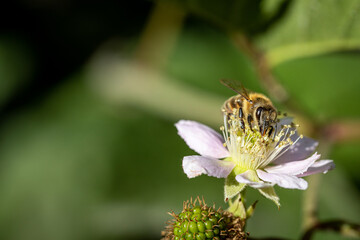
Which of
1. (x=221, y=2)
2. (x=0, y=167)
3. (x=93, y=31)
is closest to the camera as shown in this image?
(x=221, y=2)

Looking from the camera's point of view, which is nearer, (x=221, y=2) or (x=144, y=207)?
(x=221, y=2)

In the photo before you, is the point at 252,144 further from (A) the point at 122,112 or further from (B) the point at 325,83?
(A) the point at 122,112

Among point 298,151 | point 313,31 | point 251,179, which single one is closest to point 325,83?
point 313,31

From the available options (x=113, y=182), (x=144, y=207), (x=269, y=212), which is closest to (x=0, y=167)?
(x=113, y=182)

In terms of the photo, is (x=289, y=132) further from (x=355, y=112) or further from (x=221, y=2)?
(x=355, y=112)

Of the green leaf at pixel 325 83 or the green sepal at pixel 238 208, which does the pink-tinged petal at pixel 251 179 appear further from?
the green leaf at pixel 325 83
